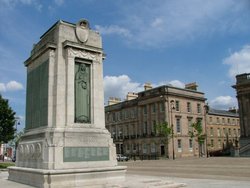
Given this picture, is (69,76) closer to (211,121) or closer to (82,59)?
(82,59)

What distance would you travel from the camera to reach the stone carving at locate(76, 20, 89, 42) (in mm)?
14230

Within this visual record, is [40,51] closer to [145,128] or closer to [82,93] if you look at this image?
[82,93]

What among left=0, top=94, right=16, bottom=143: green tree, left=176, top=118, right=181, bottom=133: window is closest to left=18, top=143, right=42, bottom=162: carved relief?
left=0, top=94, right=16, bottom=143: green tree

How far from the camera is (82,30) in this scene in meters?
14.4

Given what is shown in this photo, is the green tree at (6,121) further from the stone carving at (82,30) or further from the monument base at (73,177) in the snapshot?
the stone carving at (82,30)

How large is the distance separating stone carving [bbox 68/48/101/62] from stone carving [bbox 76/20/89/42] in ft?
2.08

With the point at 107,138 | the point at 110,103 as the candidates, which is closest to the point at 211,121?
the point at 110,103

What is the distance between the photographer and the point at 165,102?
60344 millimetres

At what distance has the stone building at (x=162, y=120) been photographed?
6059 centimetres

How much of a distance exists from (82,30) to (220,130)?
6792cm

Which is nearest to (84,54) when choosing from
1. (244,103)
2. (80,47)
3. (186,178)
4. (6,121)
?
(80,47)

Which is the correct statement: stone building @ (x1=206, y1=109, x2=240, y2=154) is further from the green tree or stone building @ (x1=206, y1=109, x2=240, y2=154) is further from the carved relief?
the carved relief

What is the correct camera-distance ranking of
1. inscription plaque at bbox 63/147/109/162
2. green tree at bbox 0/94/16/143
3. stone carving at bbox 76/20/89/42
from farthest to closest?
green tree at bbox 0/94/16/143
stone carving at bbox 76/20/89/42
inscription plaque at bbox 63/147/109/162

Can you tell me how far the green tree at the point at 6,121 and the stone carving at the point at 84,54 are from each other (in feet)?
87.3
